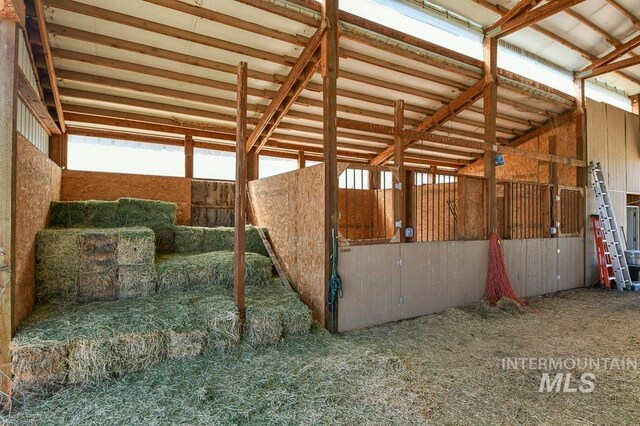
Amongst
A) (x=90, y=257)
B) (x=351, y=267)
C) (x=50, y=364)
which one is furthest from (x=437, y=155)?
(x=50, y=364)

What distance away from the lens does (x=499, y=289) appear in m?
5.30

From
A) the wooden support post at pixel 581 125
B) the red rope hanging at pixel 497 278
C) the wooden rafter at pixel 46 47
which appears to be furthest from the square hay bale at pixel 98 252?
the wooden support post at pixel 581 125

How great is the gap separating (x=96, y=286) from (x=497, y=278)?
18.6 feet

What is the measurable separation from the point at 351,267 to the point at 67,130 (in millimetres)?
5850

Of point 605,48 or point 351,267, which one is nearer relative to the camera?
point 351,267

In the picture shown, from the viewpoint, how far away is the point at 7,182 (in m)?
2.46

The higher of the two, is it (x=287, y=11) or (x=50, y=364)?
(x=287, y=11)

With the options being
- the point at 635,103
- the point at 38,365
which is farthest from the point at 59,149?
the point at 635,103

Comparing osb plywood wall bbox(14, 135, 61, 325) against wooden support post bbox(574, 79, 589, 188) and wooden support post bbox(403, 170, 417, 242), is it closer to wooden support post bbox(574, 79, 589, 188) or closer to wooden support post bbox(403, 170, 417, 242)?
wooden support post bbox(403, 170, 417, 242)

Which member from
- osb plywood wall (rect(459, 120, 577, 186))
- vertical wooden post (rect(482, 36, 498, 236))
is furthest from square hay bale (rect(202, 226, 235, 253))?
osb plywood wall (rect(459, 120, 577, 186))

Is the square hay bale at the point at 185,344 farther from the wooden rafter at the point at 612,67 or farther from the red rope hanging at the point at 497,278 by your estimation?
the wooden rafter at the point at 612,67

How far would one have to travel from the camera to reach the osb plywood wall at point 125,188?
5461 mm

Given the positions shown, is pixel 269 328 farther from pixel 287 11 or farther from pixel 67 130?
pixel 67 130

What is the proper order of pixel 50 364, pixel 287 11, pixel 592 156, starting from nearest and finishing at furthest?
1. pixel 50 364
2. pixel 287 11
3. pixel 592 156
